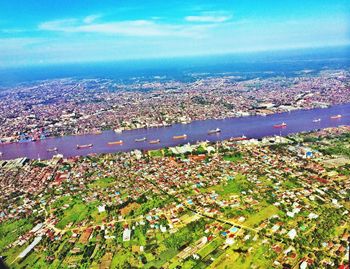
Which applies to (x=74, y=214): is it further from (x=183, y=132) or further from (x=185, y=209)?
(x=183, y=132)

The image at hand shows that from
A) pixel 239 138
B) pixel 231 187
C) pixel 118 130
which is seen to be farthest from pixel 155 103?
pixel 231 187

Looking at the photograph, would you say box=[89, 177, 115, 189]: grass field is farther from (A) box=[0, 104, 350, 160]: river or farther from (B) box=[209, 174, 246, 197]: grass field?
(A) box=[0, 104, 350, 160]: river

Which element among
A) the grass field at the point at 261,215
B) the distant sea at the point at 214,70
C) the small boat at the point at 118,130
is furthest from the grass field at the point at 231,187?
the distant sea at the point at 214,70

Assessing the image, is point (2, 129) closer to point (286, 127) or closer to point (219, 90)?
point (286, 127)

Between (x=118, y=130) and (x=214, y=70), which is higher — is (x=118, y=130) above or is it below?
below

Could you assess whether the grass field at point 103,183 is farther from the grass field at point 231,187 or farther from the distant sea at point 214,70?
the distant sea at point 214,70

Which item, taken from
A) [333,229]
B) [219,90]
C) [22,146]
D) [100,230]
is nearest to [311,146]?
[333,229]

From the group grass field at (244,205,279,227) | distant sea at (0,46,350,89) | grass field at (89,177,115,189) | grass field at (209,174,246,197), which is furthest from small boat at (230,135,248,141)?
distant sea at (0,46,350,89)

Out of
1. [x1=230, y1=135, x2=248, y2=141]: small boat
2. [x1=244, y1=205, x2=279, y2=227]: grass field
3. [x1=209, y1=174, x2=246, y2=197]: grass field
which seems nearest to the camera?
[x1=244, y1=205, x2=279, y2=227]: grass field
